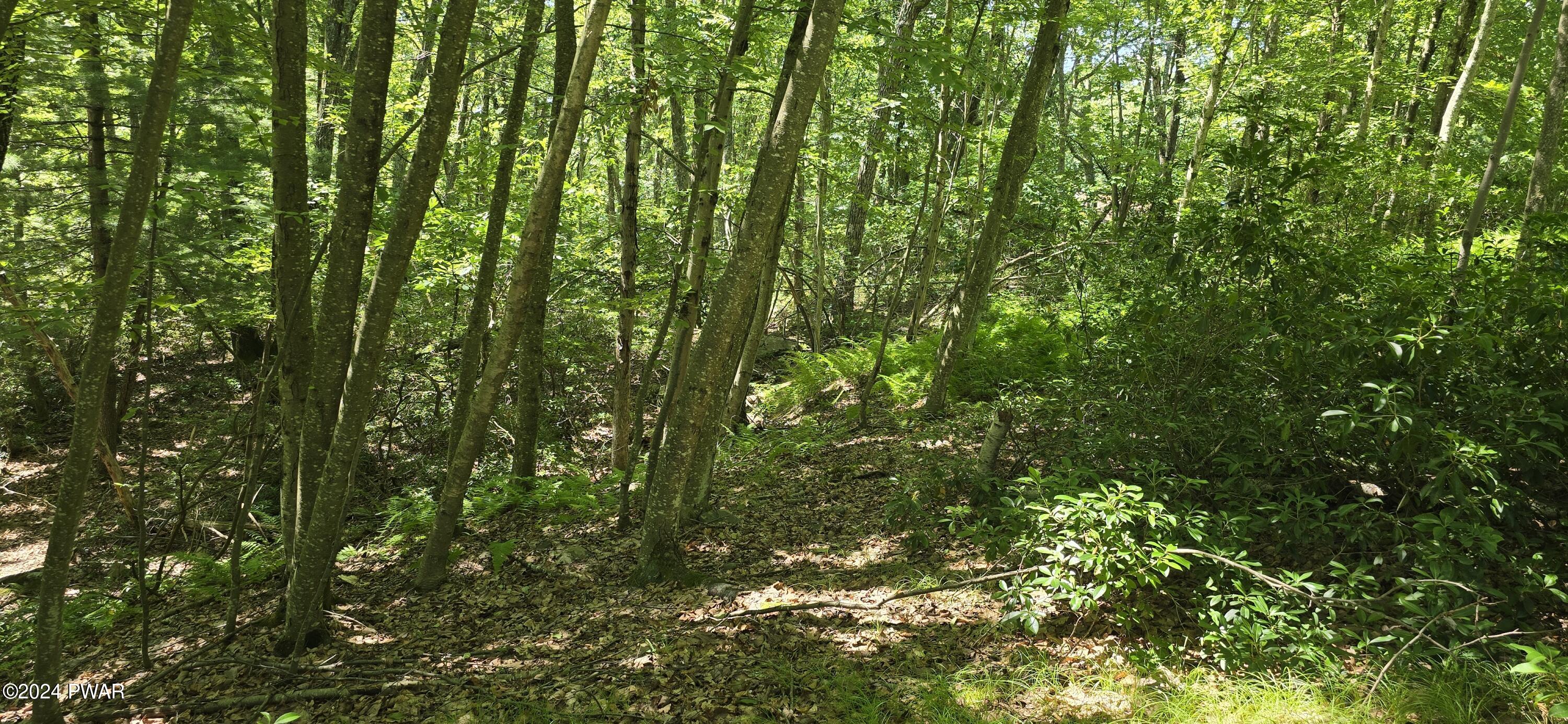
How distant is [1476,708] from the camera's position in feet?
10.6

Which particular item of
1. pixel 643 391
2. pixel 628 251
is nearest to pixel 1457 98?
pixel 628 251

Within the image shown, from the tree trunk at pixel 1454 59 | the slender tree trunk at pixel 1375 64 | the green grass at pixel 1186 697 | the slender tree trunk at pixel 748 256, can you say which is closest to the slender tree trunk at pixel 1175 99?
the slender tree trunk at pixel 1375 64

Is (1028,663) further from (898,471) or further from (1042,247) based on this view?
(1042,247)

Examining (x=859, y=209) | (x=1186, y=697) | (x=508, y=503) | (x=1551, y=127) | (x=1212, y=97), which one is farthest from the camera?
(x=859, y=209)

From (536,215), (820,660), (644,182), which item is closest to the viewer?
(820,660)

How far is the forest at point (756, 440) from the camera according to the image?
153 inches

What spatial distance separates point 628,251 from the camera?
8.45m

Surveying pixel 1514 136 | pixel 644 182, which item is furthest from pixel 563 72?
pixel 644 182

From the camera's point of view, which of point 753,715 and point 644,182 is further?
point 644,182

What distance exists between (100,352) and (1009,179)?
8.07 m

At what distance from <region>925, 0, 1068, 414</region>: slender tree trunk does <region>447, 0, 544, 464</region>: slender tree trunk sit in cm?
515

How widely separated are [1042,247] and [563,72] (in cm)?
701

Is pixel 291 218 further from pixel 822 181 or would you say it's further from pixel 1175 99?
pixel 1175 99

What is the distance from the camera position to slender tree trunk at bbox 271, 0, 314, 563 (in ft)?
16.5
